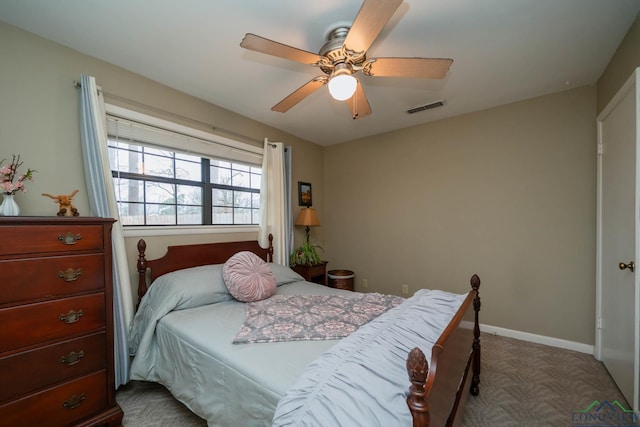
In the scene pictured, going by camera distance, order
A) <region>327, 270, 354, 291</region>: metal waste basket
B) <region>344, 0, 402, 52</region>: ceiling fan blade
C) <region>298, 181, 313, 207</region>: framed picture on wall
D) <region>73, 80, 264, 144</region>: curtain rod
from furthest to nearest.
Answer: <region>298, 181, 313, 207</region>: framed picture on wall
<region>327, 270, 354, 291</region>: metal waste basket
<region>73, 80, 264, 144</region>: curtain rod
<region>344, 0, 402, 52</region>: ceiling fan blade

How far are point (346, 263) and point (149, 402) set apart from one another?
116 inches

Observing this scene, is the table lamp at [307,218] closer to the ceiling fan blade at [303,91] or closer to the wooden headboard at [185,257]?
the wooden headboard at [185,257]

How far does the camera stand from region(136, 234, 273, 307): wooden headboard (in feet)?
7.55

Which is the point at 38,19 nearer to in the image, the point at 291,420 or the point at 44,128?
the point at 44,128

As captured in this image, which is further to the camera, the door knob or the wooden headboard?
the wooden headboard

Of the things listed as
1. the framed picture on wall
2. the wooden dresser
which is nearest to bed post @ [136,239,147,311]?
the wooden dresser

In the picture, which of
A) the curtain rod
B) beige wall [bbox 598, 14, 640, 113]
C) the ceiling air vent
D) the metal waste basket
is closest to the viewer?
beige wall [bbox 598, 14, 640, 113]

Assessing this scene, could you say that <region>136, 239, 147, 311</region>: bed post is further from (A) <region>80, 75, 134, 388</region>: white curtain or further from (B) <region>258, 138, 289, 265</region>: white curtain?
(B) <region>258, 138, 289, 265</region>: white curtain

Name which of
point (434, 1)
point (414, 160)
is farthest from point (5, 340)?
point (414, 160)

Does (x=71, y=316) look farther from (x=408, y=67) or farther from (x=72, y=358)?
(x=408, y=67)

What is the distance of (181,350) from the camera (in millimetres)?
1673

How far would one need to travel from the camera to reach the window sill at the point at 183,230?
2.35m

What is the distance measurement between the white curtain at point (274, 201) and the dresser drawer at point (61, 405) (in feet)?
6.44

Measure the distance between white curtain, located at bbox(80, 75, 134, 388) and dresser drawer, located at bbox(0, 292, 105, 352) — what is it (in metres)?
0.41
